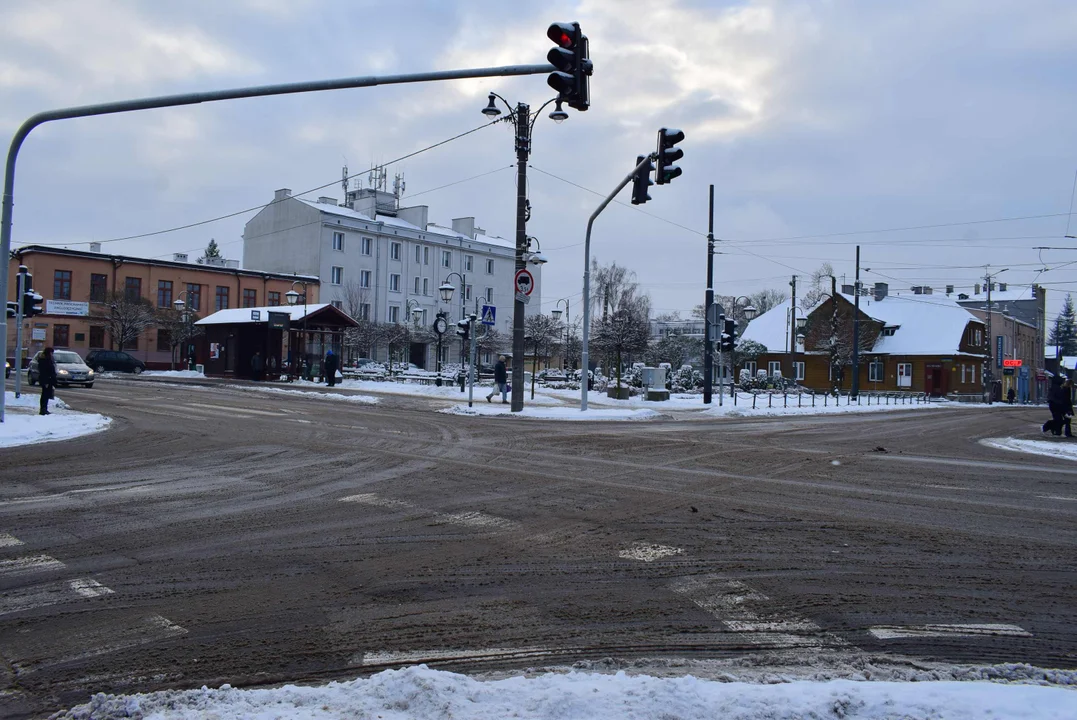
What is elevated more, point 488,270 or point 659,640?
point 488,270

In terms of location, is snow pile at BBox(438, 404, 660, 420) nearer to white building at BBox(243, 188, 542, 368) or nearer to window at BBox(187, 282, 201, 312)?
white building at BBox(243, 188, 542, 368)

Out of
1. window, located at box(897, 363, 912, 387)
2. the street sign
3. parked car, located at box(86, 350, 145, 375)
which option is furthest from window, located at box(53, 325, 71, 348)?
window, located at box(897, 363, 912, 387)

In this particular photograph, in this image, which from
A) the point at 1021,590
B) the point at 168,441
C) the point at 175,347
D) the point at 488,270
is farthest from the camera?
the point at 488,270

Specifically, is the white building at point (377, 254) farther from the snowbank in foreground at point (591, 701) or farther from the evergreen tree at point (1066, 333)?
the evergreen tree at point (1066, 333)

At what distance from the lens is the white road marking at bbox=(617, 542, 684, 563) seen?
6.83 m

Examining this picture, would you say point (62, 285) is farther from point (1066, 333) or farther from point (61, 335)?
point (1066, 333)

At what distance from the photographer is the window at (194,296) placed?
65.2m

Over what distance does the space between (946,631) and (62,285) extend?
65539mm

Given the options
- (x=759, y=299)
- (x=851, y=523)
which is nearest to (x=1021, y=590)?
(x=851, y=523)

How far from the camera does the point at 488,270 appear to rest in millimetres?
82750

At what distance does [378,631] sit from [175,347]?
6208 cm

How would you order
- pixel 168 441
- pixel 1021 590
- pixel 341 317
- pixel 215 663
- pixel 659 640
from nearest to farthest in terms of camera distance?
pixel 215 663 < pixel 659 640 < pixel 1021 590 < pixel 168 441 < pixel 341 317

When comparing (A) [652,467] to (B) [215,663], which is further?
(A) [652,467]

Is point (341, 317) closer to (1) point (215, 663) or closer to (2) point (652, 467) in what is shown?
(2) point (652, 467)
